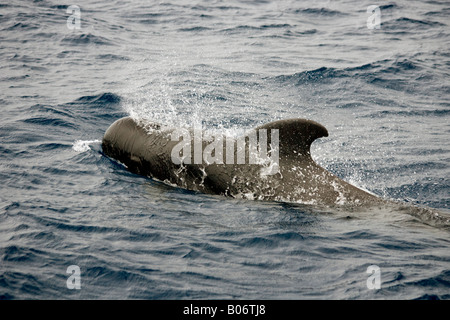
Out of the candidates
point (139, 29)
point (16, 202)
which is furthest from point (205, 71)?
point (16, 202)

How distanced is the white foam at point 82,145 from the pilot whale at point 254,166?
62.5 inches

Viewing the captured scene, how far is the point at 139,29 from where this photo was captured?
21969 millimetres

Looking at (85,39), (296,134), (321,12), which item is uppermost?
(321,12)

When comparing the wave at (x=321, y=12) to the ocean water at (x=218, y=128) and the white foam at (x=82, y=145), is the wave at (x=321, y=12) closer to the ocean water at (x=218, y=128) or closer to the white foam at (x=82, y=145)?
the ocean water at (x=218, y=128)

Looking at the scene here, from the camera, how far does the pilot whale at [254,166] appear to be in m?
8.20

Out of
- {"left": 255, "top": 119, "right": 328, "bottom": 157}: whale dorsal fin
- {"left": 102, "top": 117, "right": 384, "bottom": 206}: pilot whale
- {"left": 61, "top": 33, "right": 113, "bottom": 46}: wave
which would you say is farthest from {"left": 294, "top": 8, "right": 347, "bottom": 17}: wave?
{"left": 255, "top": 119, "right": 328, "bottom": 157}: whale dorsal fin

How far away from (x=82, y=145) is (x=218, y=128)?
297 cm

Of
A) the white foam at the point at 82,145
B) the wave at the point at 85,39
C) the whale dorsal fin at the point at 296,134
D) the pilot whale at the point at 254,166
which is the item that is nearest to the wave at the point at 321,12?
the wave at the point at 85,39

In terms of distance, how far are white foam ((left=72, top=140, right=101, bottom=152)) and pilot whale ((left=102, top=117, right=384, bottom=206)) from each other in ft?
5.21

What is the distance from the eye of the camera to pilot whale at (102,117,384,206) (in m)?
8.20

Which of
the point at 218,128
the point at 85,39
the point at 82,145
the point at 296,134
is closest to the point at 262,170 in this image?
the point at 296,134

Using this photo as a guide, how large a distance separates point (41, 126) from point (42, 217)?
4817mm

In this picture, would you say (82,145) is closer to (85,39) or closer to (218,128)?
(218,128)

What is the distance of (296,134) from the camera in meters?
8.23
